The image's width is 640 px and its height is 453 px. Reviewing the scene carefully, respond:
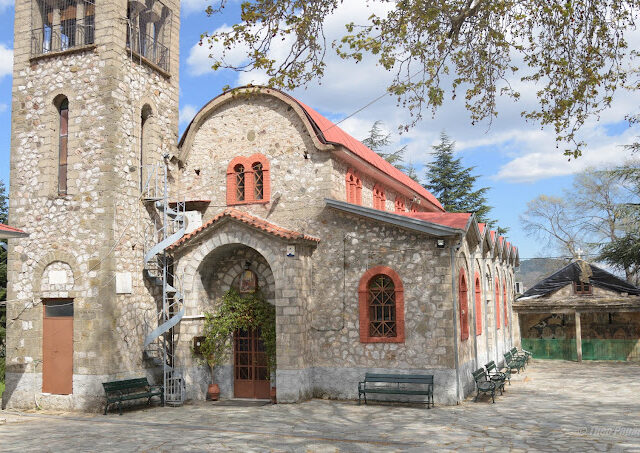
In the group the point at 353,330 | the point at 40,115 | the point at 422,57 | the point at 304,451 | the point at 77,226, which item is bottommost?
the point at 304,451

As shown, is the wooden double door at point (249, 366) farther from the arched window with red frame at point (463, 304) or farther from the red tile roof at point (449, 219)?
the red tile roof at point (449, 219)

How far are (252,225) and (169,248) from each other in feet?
8.29

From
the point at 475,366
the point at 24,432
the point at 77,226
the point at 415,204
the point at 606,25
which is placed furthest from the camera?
the point at 415,204

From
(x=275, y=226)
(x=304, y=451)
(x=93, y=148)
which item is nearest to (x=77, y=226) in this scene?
(x=93, y=148)

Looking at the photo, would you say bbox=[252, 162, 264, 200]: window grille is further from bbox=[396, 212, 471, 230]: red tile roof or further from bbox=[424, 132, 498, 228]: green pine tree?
bbox=[424, 132, 498, 228]: green pine tree

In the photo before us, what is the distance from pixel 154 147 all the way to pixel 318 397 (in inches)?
320

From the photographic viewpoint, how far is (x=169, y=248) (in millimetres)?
16000

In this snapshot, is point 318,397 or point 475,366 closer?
point 318,397

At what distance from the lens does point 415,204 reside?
26234 mm

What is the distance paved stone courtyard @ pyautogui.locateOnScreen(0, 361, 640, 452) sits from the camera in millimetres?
10328

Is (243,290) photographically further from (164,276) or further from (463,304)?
(463,304)

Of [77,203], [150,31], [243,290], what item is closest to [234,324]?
[243,290]

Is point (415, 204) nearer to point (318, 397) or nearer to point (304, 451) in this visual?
point (318, 397)

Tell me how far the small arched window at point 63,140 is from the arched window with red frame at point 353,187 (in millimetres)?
7751
